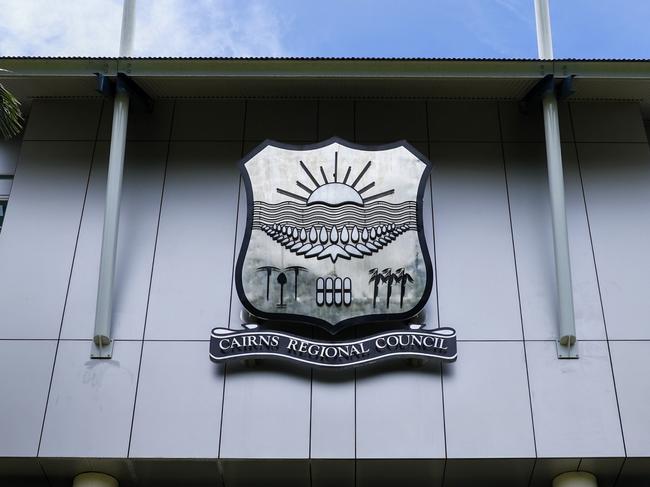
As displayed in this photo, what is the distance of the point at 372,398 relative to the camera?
1090 centimetres

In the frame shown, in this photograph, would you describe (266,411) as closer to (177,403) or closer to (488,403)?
(177,403)

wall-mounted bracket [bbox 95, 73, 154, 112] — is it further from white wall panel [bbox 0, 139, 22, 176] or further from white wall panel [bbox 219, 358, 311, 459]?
white wall panel [bbox 219, 358, 311, 459]

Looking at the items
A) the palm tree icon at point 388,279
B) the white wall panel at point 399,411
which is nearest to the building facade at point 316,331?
the white wall panel at point 399,411

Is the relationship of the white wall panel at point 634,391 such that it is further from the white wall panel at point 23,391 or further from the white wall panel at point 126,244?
the white wall panel at point 23,391

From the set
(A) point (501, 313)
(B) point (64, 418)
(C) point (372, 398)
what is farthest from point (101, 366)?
(A) point (501, 313)

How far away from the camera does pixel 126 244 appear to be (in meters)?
12.0

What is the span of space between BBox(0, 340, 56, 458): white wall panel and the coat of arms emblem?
228 cm

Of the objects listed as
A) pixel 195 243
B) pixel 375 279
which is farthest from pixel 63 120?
pixel 375 279

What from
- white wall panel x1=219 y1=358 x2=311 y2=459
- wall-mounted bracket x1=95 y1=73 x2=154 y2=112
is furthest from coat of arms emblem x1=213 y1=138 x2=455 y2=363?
wall-mounted bracket x1=95 y1=73 x2=154 y2=112

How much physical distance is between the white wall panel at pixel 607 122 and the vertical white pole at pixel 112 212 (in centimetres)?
653

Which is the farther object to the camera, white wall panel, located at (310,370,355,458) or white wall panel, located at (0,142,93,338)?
white wall panel, located at (0,142,93,338)

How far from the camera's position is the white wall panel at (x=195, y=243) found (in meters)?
11.5

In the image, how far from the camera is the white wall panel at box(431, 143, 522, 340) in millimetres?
11398

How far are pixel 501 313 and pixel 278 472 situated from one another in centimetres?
353
